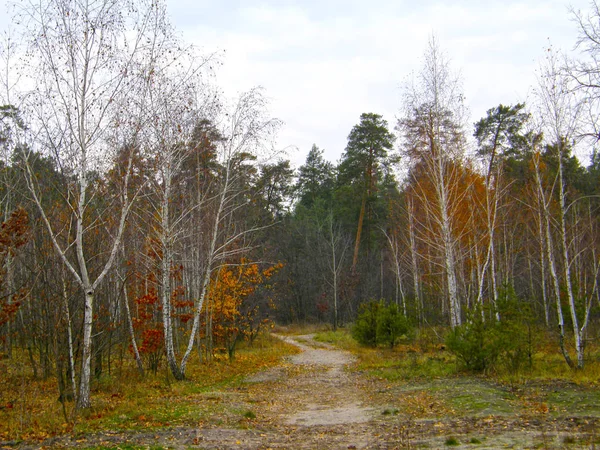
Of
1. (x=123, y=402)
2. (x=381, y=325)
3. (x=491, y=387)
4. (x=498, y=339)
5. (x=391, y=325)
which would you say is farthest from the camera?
(x=381, y=325)

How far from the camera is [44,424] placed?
829 cm

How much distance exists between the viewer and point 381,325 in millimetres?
21484

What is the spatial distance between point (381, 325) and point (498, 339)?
9.20 meters

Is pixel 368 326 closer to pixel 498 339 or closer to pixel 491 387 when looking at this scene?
pixel 498 339

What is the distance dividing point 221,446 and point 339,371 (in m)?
10.2

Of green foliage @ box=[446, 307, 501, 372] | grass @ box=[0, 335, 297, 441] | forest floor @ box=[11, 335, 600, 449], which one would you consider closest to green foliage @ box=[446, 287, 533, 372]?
green foliage @ box=[446, 307, 501, 372]

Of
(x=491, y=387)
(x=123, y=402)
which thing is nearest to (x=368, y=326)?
(x=491, y=387)

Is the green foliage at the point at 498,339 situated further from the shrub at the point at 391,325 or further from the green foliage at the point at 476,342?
the shrub at the point at 391,325

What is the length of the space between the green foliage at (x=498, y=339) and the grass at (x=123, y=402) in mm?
6336

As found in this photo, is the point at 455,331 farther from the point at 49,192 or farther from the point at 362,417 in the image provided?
the point at 49,192

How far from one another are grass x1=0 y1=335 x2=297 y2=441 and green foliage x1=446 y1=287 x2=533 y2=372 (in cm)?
634

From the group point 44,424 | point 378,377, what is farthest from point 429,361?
point 44,424

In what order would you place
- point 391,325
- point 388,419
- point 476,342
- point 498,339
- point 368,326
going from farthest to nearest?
point 368,326
point 391,325
point 476,342
point 498,339
point 388,419

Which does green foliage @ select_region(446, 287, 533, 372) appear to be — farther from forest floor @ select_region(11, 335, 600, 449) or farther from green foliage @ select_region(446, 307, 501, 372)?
forest floor @ select_region(11, 335, 600, 449)
